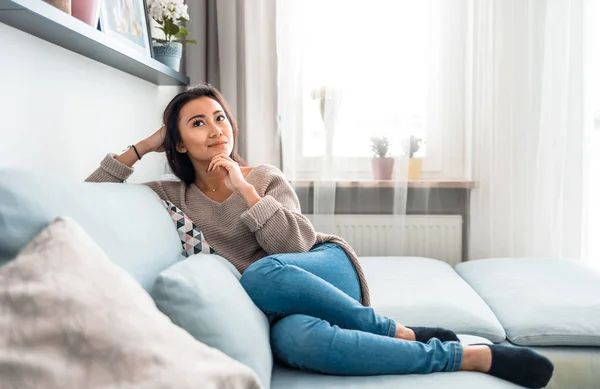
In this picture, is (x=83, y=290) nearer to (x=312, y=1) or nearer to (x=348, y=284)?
(x=348, y=284)

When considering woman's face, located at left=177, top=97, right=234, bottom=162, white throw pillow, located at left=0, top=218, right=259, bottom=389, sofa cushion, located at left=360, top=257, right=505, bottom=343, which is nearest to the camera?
white throw pillow, located at left=0, top=218, right=259, bottom=389

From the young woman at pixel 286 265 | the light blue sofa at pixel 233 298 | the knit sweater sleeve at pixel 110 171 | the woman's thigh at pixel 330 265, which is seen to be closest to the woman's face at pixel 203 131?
the young woman at pixel 286 265

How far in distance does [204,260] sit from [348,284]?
545 millimetres

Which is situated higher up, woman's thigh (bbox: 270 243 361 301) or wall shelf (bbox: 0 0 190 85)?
wall shelf (bbox: 0 0 190 85)

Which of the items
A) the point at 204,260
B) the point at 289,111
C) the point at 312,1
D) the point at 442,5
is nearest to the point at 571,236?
the point at 442,5

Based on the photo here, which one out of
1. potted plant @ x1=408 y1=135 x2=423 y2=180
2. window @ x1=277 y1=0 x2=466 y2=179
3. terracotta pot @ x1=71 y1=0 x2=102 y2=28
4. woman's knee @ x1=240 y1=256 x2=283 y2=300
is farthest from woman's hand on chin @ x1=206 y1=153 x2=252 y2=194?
potted plant @ x1=408 y1=135 x2=423 y2=180

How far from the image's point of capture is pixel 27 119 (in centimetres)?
160

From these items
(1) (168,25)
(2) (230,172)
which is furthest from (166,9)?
(2) (230,172)

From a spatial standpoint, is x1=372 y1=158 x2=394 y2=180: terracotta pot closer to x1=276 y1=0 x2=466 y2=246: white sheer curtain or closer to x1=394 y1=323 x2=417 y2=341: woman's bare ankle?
x1=276 y1=0 x2=466 y2=246: white sheer curtain

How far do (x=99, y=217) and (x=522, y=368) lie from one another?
3.25 feet

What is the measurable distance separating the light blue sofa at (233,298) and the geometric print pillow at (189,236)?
0.13 meters

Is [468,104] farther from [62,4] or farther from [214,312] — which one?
[214,312]

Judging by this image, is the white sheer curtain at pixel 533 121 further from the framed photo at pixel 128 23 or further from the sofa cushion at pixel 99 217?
the sofa cushion at pixel 99 217

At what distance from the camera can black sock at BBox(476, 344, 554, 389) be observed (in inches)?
54.1
